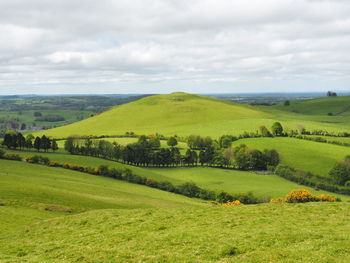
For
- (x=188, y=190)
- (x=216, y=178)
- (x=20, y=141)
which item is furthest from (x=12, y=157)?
(x=216, y=178)

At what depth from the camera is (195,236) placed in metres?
21.8

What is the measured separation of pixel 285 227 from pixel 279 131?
145 meters

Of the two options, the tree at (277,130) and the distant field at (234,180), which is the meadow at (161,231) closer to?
the distant field at (234,180)

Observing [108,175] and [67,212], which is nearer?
[67,212]

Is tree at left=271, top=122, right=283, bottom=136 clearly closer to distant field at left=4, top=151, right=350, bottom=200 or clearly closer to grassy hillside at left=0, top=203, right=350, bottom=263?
distant field at left=4, top=151, right=350, bottom=200

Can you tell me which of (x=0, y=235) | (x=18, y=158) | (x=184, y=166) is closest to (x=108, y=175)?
(x=18, y=158)

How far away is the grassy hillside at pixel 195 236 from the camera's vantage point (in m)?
18.0

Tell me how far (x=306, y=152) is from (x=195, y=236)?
4479 inches

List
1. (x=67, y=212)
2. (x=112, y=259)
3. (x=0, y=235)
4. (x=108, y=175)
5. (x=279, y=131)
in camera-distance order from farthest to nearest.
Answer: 1. (x=279, y=131)
2. (x=108, y=175)
3. (x=67, y=212)
4. (x=0, y=235)
5. (x=112, y=259)

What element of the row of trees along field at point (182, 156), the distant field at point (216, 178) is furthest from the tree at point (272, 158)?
the distant field at point (216, 178)

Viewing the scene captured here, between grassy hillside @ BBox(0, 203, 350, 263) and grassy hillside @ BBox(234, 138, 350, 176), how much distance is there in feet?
281

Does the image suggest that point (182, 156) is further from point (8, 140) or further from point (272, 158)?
point (8, 140)

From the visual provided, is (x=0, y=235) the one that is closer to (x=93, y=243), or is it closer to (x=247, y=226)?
(x=93, y=243)

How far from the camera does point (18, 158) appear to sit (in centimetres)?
8800
